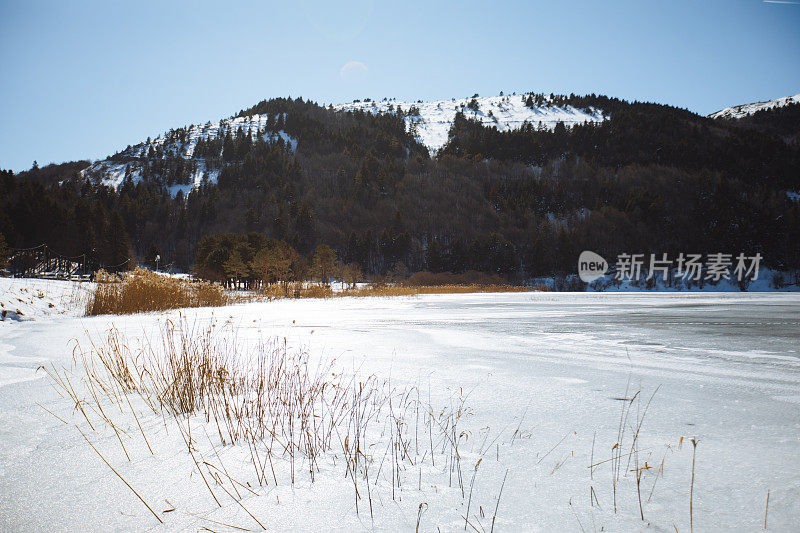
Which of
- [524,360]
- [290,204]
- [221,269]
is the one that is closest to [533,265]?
[221,269]

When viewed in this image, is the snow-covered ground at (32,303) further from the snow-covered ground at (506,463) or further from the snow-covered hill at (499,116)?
the snow-covered hill at (499,116)

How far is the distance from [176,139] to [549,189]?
154 m

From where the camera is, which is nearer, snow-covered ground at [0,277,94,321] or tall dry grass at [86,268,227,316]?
snow-covered ground at [0,277,94,321]

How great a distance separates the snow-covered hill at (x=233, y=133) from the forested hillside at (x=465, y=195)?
139cm

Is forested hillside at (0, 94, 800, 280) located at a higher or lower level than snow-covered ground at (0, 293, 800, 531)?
higher

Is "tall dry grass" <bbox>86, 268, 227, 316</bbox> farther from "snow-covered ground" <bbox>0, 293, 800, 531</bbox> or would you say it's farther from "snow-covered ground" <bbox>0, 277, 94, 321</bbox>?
"snow-covered ground" <bbox>0, 293, 800, 531</bbox>

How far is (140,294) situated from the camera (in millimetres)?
11555

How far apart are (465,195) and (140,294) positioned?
101 m

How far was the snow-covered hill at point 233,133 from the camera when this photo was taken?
13388 centimetres

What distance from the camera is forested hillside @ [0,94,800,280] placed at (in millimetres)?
74312

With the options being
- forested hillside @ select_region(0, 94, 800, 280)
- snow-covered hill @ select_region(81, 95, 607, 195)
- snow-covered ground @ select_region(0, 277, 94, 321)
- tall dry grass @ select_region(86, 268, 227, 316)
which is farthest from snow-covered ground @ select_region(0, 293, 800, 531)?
snow-covered hill @ select_region(81, 95, 607, 195)

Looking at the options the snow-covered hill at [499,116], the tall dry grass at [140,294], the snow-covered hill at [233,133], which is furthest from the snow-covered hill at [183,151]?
the tall dry grass at [140,294]

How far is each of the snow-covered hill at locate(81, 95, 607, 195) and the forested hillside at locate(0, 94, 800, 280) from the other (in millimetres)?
1390

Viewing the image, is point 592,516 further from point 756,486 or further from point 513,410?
point 513,410
